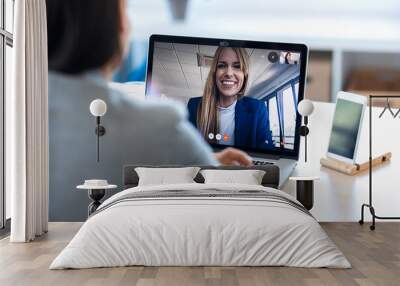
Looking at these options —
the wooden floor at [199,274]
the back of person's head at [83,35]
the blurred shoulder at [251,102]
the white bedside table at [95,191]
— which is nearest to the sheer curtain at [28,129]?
the white bedside table at [95,191]

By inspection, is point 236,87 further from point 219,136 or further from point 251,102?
point 219,136

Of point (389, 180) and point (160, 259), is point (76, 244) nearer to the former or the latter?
point (160, 259)

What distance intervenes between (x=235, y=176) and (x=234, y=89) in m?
1.06

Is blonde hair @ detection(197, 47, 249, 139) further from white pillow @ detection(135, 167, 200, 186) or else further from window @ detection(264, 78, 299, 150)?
white pillow @ detection(135, 167, 200, 186)

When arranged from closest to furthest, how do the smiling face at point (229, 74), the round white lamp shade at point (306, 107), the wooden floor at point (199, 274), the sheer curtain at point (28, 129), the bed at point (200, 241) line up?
the wooden floor at point (199, 274) → the bed at point (200, 241) → the sheer curtain at point (28, 129) → the round white lamp shade at point (306, 107) → the smiling face at point (229, 74)

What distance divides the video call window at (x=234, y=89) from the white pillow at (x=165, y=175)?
0.59 meters

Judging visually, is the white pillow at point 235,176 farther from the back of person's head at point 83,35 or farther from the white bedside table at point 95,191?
the back of person's head at point 83,35

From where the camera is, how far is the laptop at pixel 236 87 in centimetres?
749

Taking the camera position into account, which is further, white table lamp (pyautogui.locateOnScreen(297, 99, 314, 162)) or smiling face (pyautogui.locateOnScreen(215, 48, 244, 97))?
smiling face (pyautogui.locateOnScreen(215, 48, 244, 97))

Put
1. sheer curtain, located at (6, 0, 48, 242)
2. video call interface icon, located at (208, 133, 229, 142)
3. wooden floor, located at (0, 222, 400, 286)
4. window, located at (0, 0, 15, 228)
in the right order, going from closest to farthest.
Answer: wooden floor, located at (0, 222, 400, 286), sheer curtain, located at (6, 0, 48, 242), window, located at (0, 0, 15, 228), video call interface icon, located at (208, 133, 229, 142)

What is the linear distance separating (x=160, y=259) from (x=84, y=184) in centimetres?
266

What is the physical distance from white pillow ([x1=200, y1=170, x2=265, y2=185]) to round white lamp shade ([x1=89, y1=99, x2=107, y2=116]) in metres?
1.40

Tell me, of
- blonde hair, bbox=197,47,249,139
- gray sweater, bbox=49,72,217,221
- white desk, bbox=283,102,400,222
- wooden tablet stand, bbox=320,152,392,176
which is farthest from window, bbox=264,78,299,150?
gray sweater, bbox=49,72,217,221

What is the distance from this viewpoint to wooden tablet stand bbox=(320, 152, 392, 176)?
7.67 m
